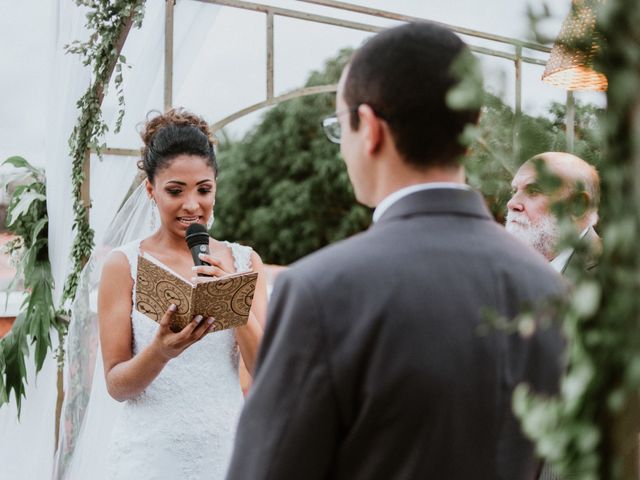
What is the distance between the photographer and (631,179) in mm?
688

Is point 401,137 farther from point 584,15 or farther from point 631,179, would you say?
point 631,179

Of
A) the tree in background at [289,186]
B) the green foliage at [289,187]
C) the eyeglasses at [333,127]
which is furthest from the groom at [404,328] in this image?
the green foliage at [289,187]

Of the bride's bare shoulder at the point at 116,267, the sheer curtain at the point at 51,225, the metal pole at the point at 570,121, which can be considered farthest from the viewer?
the sheer curtain at the point at 51,225

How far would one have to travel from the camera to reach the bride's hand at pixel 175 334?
7.47ft

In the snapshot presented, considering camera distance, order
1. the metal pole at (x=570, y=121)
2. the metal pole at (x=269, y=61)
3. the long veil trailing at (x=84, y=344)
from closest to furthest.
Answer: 1. the metal pole at (x=570, y=121)
2. the long veil trailing at (x=84, y=344)
3. the metal pole at (x=269, y=61)

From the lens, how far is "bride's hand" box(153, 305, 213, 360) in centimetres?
228

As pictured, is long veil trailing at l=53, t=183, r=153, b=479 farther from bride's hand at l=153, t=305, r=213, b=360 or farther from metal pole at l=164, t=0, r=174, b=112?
bride's hand at l=153, t=305, r=213, b=360

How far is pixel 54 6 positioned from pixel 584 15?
12.2 feet

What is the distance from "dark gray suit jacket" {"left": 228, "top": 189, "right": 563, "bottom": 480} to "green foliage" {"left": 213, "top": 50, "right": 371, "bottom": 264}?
678 inches

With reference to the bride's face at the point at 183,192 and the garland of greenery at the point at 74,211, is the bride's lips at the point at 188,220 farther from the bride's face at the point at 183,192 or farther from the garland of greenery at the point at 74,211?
the garland of greenery at the point at 74,211

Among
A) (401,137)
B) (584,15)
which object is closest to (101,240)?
(401,137)

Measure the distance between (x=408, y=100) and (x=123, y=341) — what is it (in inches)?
65.7

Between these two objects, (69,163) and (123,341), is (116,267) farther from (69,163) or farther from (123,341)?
(69,163)

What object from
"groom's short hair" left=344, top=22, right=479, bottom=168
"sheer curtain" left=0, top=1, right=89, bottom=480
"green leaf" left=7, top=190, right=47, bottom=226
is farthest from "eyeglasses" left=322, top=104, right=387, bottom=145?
"green leaf" left=7, top=190, right=47, bottom=226
